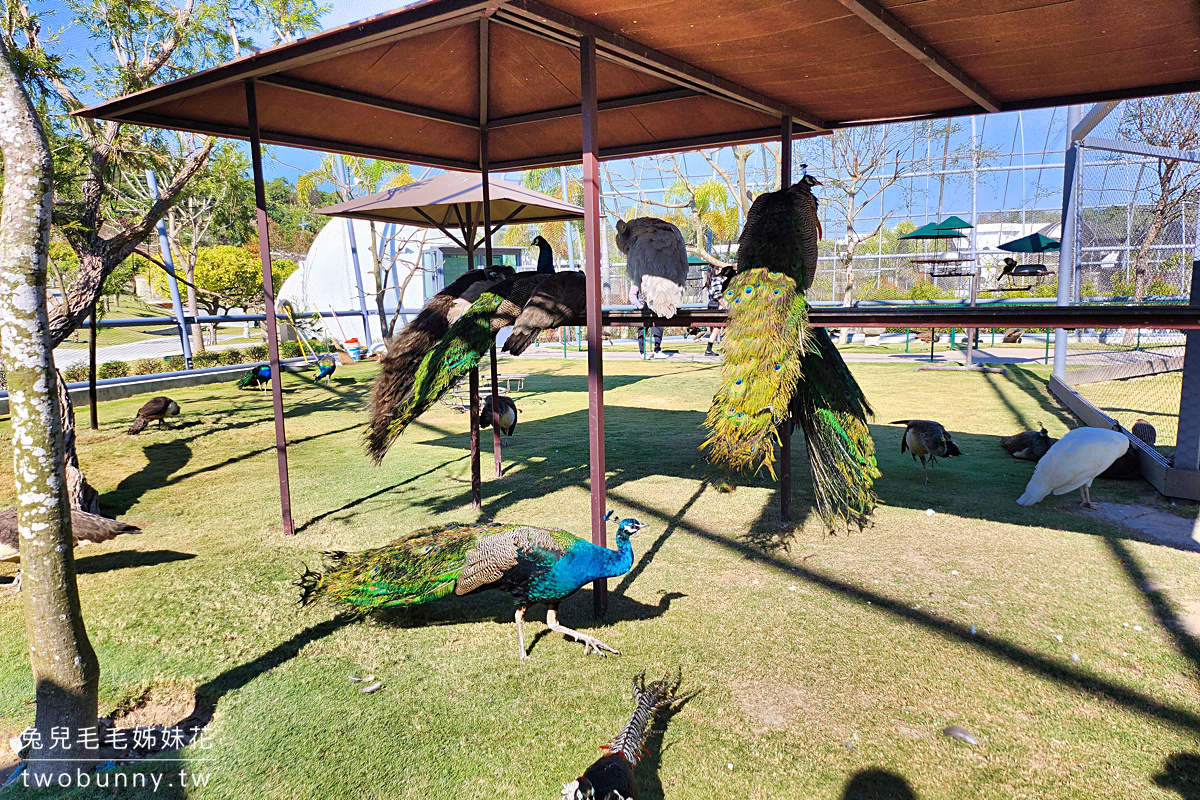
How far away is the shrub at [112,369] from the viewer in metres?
12.1

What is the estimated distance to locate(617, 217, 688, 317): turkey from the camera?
17.2ft

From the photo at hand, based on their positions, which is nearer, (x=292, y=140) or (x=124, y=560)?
(x=124, y=560)

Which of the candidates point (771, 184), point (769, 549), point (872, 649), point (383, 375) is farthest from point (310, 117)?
point (771, 184)

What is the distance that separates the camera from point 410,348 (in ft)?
16.7

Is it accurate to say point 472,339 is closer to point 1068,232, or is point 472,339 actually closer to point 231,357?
point 1068,232

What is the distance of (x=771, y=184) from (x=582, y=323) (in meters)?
23.9

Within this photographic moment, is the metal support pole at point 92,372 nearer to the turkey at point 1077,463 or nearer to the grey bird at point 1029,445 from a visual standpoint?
the turkey at point 1077,463

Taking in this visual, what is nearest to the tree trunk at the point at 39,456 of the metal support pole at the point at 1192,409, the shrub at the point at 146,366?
the metal support pole at the point at 1192,409

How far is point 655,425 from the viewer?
358 inches

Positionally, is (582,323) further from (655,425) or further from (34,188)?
(655,425)

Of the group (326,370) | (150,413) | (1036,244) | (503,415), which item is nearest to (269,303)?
(503,415)

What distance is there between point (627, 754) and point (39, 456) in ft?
7.77

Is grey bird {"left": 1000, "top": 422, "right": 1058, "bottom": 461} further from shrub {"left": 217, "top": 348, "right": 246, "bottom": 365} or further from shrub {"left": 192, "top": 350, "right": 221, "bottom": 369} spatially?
shrub {"left": 217, "top": 348, "right": 246, "bottom": 365}

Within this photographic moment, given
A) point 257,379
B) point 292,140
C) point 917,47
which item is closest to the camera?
point 917,47
